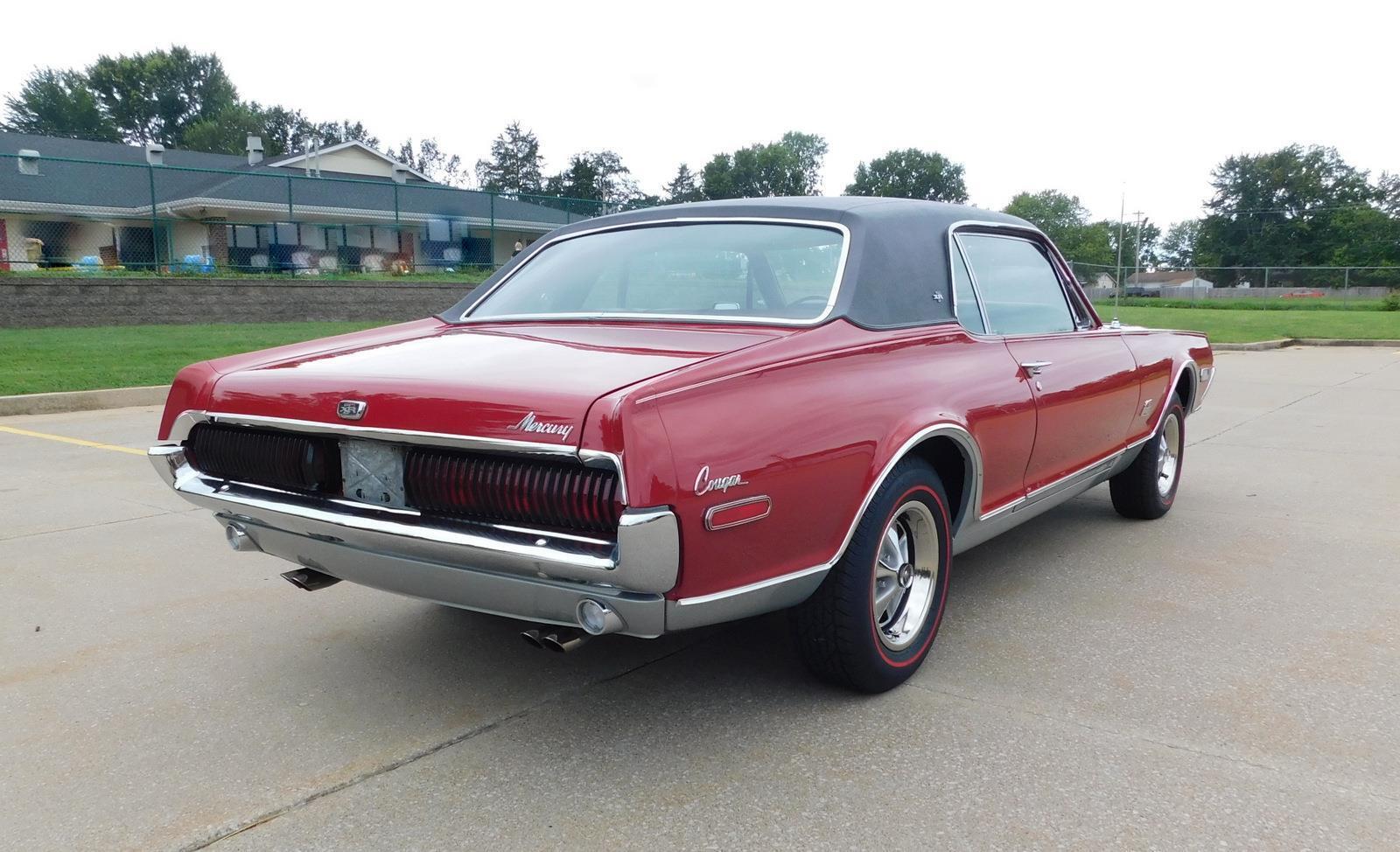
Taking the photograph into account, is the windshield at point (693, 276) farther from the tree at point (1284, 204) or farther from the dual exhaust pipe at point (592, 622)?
the tree at point (1284, 204)

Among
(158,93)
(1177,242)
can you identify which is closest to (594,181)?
(158,93)

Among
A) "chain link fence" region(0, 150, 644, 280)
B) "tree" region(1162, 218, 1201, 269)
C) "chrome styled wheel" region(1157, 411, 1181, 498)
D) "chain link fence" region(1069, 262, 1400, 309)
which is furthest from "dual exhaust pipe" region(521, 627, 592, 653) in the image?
"tree" region(1162, 218, 1201, 269)

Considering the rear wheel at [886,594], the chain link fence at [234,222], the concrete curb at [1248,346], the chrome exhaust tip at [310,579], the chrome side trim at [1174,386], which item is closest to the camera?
the rear wheel at [886,594]

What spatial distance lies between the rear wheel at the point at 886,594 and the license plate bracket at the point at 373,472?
116cm

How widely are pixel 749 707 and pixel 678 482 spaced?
1.02m

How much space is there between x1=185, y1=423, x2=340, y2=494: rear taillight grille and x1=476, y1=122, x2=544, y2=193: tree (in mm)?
92348

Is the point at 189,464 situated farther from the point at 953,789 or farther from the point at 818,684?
the point at 953,789

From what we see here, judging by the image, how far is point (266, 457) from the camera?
10.0 feet

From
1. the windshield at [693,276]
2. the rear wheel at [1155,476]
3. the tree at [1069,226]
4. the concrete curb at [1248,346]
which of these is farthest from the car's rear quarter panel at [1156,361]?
the tree at [1069,226]

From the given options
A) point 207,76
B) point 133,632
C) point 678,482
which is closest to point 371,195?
point 133,632

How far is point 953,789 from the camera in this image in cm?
262

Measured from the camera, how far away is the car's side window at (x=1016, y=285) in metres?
4.06

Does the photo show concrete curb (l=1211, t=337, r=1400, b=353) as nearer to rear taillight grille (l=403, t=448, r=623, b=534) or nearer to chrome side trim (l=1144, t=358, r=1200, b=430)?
chrome side trim (l=1144, t=358, r=1200, b=430)

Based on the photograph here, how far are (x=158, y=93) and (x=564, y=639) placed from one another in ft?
290
